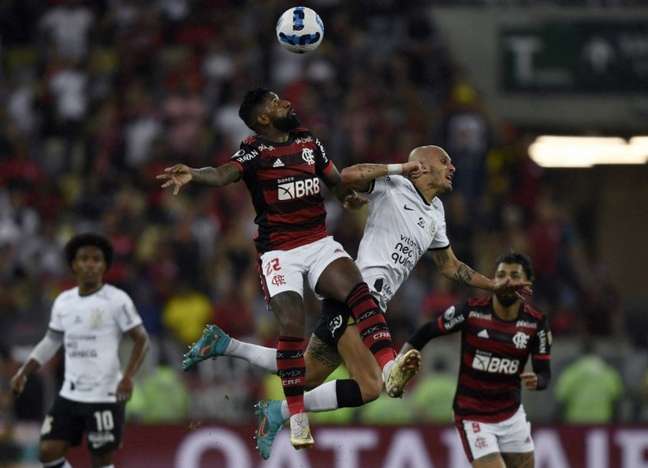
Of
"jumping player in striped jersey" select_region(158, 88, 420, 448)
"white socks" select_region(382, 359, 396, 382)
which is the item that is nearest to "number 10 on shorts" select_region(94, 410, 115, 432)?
"jumping player in striped jersey" select_region(158, 88, 420, 448)

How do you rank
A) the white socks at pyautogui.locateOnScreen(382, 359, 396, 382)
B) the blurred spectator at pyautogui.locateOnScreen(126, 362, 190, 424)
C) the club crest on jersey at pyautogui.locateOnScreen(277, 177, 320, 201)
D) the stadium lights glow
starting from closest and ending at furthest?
1. the white socks at pyautogui.locateOnScreen(382, 359, 396, 382)
2. the club crest on jersey at pyautogui.locateOnScreen(277, 177, 320, 201)
3. the blurred spectator at pyautogui.locateOnScreen(126, 362, 190, 424)
4. the stadium lights glow

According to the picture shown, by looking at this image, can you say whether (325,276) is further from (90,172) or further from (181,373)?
(90,172)

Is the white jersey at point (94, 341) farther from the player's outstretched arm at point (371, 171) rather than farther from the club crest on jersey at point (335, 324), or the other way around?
the player's outstretched arm at point (371, 171)

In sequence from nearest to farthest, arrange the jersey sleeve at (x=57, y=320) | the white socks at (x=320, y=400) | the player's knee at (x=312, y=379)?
the white socks at (x=320, y=400)
the player's knee at (x=312, y=379)
the jersey sleeve at (x=57, y=320)

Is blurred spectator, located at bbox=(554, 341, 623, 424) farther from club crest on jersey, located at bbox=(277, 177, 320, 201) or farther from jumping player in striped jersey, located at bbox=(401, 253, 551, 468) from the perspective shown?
club crest on jersey, located at bbox=(277, 177, 320, 201)

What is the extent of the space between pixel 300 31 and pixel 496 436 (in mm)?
3825

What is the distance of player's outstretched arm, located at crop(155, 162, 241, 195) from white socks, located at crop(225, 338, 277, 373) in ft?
5.32

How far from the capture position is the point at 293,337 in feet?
41.6

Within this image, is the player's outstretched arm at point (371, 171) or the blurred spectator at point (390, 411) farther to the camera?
the blurred spectator at point (390, 411)

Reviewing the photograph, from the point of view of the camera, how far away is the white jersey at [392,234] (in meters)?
13.2

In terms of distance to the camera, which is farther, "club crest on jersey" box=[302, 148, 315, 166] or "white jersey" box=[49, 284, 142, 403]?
"white jersey" box=[49, 284, 142, 403]

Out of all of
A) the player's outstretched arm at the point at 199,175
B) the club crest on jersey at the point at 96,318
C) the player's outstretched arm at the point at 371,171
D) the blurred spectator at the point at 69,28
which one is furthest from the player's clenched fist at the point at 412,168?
the blurred spectator at the point at 69,28

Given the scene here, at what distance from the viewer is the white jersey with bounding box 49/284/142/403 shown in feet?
47.1

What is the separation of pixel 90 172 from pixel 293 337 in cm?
993
